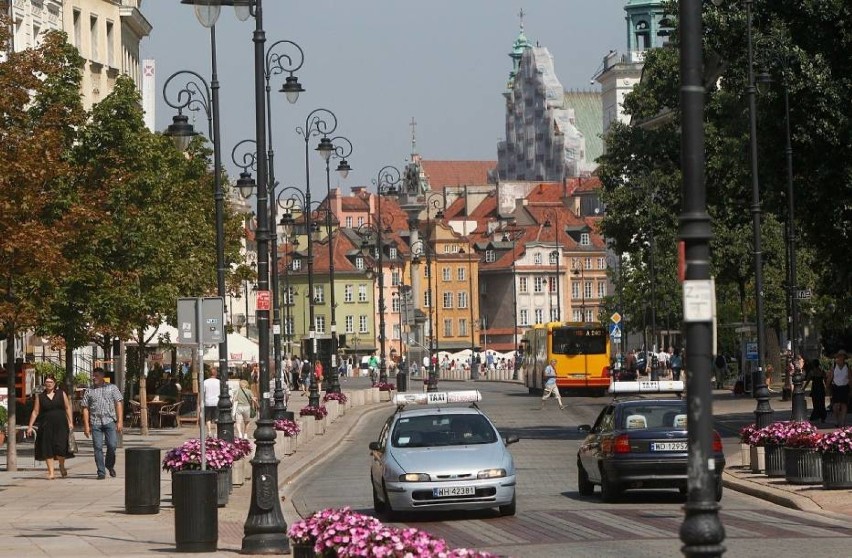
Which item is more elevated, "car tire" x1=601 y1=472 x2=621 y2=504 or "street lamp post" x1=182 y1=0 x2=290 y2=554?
"street lamp post" x1=182 y1=0 x2=290 y2=554

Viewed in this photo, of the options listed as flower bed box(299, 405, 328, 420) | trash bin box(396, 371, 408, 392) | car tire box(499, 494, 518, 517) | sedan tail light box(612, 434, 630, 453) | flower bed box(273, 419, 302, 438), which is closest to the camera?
car tire box(499, 494, 518, 517)

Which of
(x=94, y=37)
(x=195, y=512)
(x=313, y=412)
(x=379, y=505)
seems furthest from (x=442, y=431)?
(x=94, y=37)

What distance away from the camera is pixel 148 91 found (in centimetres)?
9888

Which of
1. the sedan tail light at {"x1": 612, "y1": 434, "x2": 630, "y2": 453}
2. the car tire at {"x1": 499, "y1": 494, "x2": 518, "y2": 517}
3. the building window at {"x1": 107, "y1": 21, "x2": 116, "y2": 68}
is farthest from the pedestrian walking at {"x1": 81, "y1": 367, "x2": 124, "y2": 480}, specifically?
the building window at {"x1": 107, "y1": 21, "x2": 116, "y2": 68}

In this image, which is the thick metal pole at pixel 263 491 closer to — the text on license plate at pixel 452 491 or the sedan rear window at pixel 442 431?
the text on license plate at pixel 452 491

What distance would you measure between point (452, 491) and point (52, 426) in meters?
11.0

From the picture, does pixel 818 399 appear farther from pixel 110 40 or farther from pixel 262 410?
pixel 110 40

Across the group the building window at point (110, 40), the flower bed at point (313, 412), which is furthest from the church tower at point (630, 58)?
the flower bed at point (313, 412)

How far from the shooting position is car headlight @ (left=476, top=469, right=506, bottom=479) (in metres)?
22.8

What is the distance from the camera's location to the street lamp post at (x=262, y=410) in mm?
19156

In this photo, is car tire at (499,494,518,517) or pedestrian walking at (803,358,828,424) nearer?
car tire at (499,494,518,517)

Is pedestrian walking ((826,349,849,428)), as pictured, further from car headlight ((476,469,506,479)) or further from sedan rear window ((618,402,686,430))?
car headlight ((476,469,506,479))

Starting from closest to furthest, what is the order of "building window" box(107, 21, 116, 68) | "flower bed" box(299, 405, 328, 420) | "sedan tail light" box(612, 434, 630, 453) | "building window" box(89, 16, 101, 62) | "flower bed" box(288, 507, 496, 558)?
"flower bed" box(288, 507, 496, 558) → "sedan tail light" box(612, 434, 630, 453) → "flower bed" box(299, 405, 328, 420) → "building window" box(89, 16, 101, 62) → "building window" box(107, 21, 116, 68)

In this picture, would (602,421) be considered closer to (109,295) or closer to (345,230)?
(109,295)
